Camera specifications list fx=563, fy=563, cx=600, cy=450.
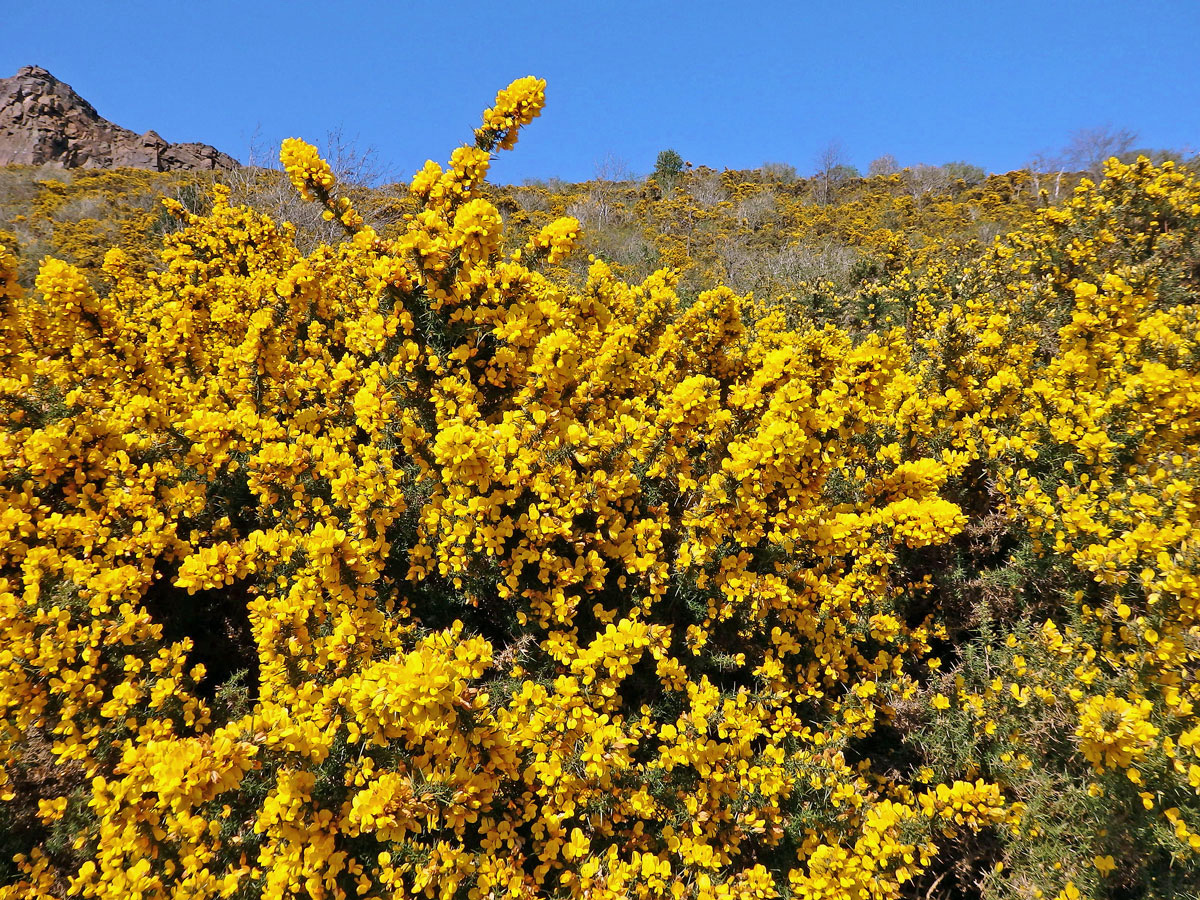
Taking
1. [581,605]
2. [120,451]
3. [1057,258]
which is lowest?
[581,605]

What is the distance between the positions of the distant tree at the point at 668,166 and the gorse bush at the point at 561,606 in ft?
96.6

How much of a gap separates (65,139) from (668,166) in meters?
28.5

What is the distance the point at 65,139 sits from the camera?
2564cm

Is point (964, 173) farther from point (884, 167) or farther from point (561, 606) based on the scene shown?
point (561, 606)

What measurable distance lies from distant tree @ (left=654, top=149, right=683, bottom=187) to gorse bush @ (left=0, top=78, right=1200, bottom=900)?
29.4 meters

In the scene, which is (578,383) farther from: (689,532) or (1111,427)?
(1111,427)

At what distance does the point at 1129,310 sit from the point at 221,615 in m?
6.24

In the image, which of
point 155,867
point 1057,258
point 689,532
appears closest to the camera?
point 155,867

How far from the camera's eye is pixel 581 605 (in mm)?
3180

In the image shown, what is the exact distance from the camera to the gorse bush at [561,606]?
2230 mm

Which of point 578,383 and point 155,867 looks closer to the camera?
point 155,867

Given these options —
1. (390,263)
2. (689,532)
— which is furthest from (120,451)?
(689,532)

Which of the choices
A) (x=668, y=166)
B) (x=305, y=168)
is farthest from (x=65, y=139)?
(x=305, y=168)

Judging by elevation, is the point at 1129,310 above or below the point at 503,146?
below
